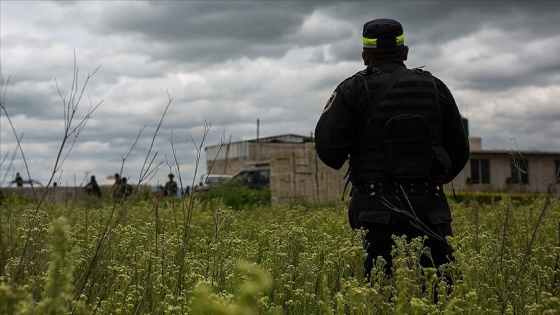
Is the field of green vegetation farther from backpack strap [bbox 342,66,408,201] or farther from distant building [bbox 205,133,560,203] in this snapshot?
backpack strap [bbox 342,66,408,201]

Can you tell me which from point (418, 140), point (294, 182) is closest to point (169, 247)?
point (418, 140)

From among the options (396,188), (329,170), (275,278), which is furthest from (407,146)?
(329,170)

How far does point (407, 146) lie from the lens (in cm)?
443

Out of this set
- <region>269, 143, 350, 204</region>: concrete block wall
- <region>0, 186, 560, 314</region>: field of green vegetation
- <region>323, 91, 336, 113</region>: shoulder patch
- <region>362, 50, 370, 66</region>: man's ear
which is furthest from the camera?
<region>269, 143, 350, 204</region>: concrete block wall

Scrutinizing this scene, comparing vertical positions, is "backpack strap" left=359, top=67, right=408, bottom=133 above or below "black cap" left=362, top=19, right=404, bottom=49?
below

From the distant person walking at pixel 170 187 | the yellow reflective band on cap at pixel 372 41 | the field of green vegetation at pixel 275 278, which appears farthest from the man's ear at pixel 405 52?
the distant person walking at pixel 170 187

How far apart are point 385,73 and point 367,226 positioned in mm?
958

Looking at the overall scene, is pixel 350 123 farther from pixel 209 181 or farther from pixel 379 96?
pixel 209 181

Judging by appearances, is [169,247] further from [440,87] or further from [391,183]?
[440,87]

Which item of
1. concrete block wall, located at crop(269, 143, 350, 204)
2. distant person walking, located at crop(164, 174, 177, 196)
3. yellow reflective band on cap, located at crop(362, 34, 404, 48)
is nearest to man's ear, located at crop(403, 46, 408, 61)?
yellow reflective band on cap, located at crop(362, 34, 404, 48)

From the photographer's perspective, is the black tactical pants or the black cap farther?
the black cap

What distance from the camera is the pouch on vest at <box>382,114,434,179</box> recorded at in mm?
4434

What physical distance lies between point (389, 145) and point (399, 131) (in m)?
0.11

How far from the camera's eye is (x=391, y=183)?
4.49m
